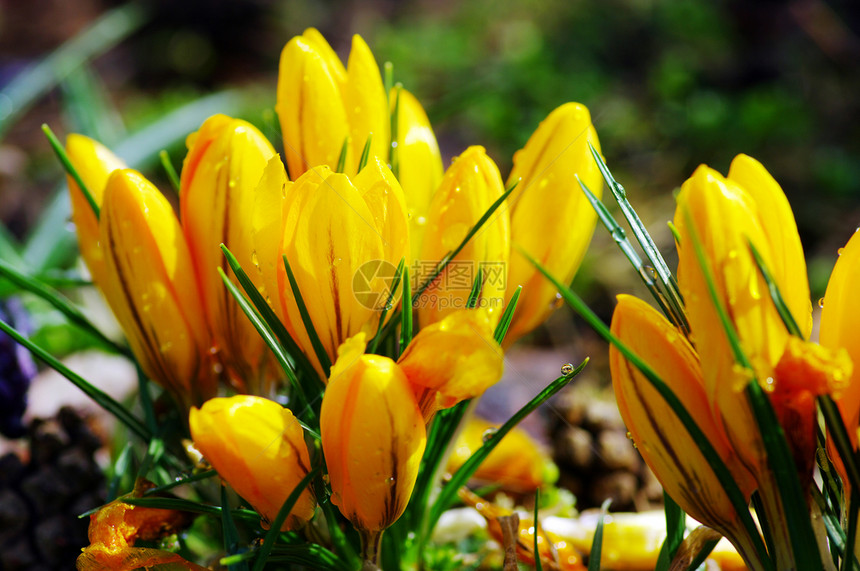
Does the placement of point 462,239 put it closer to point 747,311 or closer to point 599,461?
point 747,311

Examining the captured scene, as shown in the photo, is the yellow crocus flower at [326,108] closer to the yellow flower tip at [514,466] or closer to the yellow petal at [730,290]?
the yellow petal at [730,290]

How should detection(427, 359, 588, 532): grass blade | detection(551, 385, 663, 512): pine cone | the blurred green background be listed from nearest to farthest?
1. detection(427, 359, 588, 532): grass blade
2. detection(551, 385, 663, 512): pine cone
3. the blurred green background

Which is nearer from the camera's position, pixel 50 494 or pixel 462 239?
pixel 462 239

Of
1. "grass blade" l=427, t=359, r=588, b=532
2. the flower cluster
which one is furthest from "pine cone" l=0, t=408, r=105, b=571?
"grass blade" l=427, t=359, r=588, b=532

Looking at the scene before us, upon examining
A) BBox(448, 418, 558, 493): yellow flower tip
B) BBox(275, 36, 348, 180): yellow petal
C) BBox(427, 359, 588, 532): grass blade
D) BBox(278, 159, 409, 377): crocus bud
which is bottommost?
BBox(448, 418, 558, 493): yellow flower tip

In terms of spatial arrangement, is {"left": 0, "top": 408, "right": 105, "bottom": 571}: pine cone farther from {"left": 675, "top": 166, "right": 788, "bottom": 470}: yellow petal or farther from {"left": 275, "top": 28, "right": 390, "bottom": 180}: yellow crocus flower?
{"left": 675, "top": 166, "right": 788, "bottom": 470}: yellow petal

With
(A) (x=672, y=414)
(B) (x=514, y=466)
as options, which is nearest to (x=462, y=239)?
(A) (x=672, y=414)
